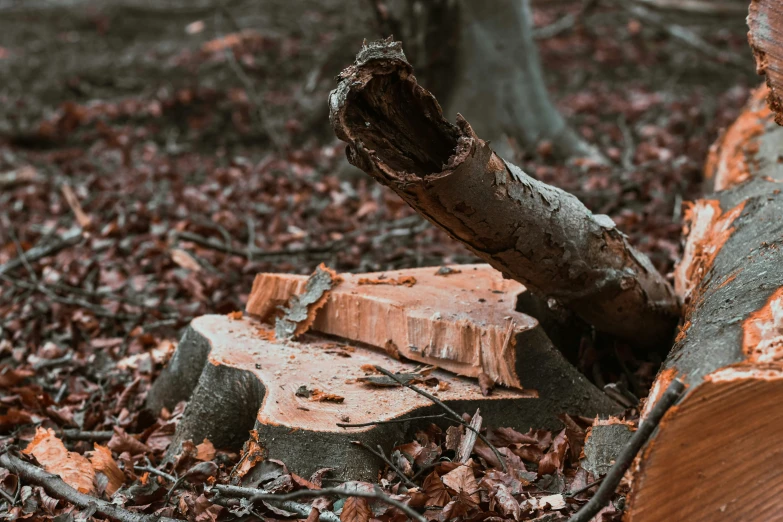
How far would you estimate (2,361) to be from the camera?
3.58m

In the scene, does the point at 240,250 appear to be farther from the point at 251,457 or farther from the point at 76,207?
the point at 251,457

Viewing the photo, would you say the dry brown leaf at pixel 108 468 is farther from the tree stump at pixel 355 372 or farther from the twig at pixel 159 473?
the tree stump at pixel 355 372

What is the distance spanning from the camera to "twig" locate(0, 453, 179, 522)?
6.63 feet

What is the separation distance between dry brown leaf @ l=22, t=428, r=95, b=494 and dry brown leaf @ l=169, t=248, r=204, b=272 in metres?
1.74

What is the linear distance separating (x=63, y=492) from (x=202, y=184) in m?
4.13

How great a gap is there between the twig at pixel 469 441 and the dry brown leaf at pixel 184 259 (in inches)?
96.0

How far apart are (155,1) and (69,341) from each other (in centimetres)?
981

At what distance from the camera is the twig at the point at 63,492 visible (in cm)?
202

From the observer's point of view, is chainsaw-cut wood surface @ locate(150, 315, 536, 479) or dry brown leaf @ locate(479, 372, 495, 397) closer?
chainsaw-cut wood surface @ locate(150, 315, 536, 479)

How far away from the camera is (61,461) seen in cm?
242

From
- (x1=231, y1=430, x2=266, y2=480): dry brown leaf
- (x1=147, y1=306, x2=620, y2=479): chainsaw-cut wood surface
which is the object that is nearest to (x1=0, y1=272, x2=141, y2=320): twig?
(x1=147, y1=306, x2=620, y2=479): chainsaw-cut wood surface

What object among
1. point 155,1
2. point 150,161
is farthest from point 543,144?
point 155,1

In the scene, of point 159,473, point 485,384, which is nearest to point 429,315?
point 485,384

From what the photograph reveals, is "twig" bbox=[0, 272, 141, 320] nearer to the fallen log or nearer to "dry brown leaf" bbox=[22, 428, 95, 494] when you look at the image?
"dry brown leaf" bbox=[22, 428, 95, 494]
